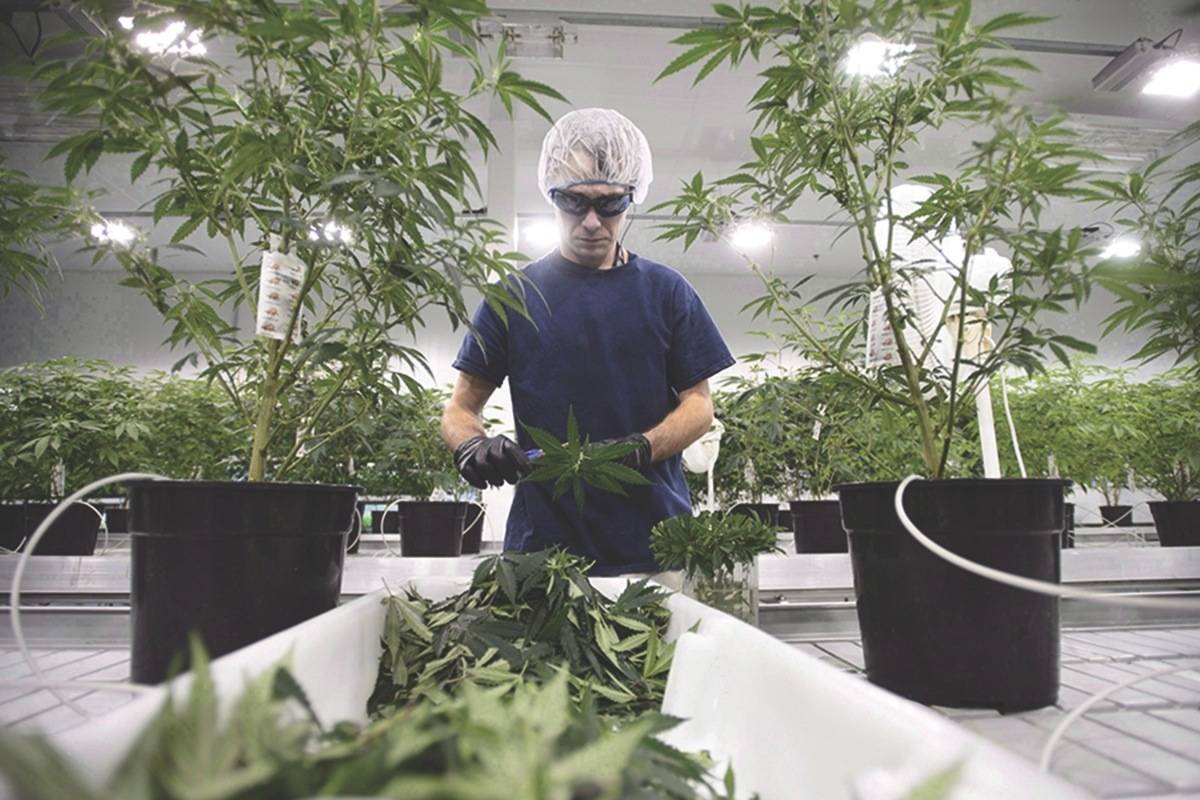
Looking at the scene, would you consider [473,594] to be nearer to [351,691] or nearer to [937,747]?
[351,691]

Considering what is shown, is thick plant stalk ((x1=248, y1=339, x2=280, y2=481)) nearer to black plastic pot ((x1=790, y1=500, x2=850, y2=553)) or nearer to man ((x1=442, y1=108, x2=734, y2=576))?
man ((x1=442, y1=108, x2=734, y2=576))

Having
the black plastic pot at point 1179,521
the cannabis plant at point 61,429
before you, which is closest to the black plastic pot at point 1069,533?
the black plastic pot at point 1179,521

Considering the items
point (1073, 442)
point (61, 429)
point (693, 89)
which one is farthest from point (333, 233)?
point (693, 89)

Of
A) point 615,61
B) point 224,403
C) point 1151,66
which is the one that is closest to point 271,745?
point 224,403

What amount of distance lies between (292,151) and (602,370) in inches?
27.8

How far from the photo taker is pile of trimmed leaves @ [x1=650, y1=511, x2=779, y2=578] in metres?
0.84

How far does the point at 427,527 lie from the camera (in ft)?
9.33

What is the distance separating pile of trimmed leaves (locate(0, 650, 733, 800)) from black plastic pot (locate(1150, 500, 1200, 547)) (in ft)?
9.82

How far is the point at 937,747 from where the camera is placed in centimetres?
29

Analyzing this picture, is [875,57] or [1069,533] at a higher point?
[875,57]

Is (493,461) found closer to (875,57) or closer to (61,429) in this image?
(875,57)

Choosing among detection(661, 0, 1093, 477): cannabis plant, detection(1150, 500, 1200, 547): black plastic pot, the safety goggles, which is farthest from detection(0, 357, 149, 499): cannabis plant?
detection(1150, 500, 1200, 547): black plastic pot

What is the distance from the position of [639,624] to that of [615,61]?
3.58 meters

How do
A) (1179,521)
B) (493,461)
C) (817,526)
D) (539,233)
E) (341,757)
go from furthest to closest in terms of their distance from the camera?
1. (539,233)
2. (817,526)
3. (1179,521)
4. (493,461)
5. (341,757)
